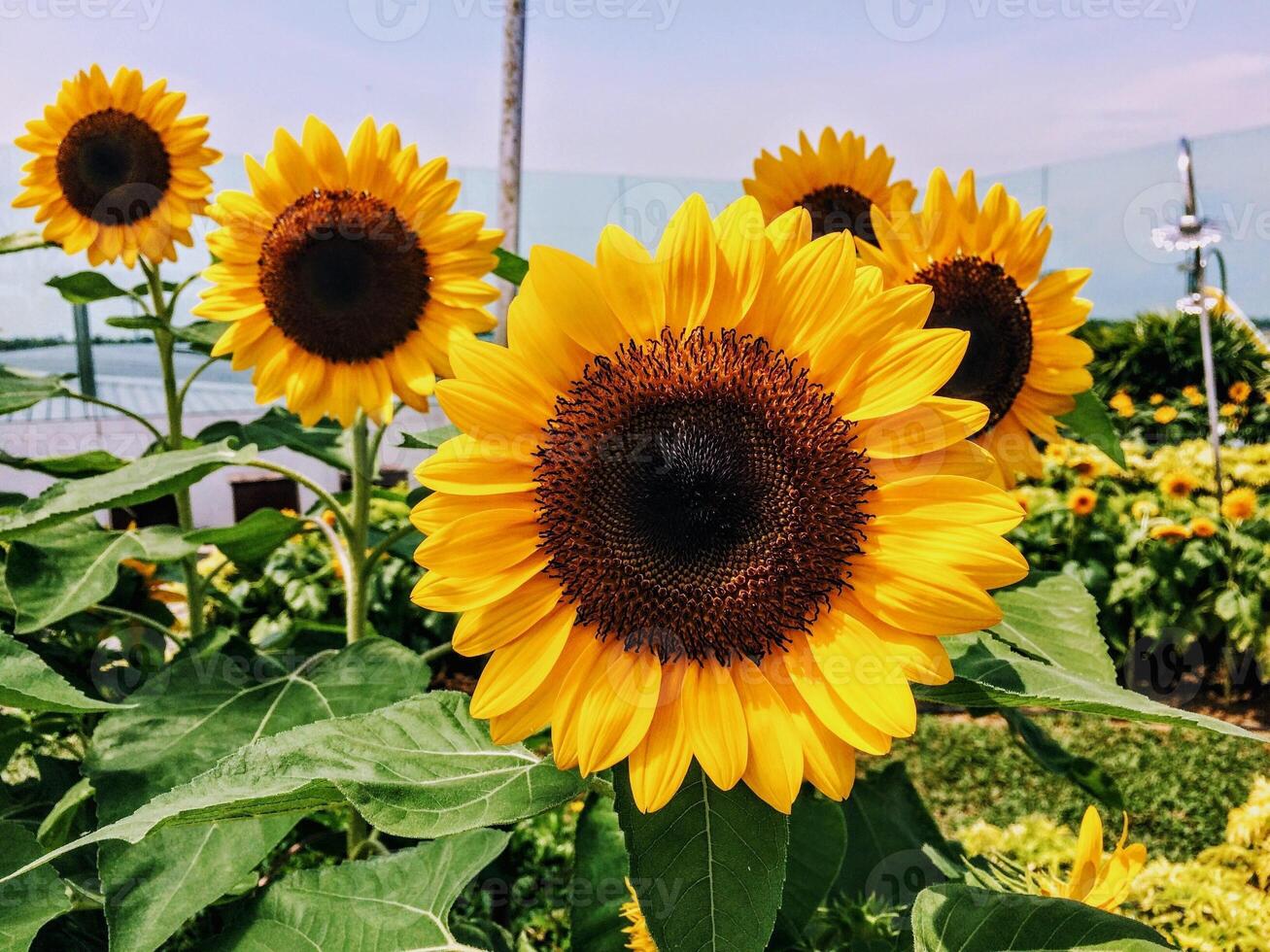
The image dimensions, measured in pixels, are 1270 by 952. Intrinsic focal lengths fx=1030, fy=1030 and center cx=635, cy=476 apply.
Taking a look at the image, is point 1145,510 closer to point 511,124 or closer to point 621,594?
point 511,124

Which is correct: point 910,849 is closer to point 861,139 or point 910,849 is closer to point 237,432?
point 861,139

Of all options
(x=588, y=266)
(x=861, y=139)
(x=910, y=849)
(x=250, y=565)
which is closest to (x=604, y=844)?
(x=910, y=849)

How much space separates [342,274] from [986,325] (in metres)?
0.91

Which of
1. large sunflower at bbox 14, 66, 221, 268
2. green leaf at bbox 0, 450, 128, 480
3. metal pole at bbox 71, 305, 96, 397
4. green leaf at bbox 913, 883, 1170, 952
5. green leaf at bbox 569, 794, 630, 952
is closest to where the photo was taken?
green leaf at bbox 913, 883, 1170, 952

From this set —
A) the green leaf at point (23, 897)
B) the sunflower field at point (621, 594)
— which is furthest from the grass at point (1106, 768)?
→ the green leaf at point (23, 897)

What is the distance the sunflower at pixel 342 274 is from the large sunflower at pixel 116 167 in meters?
0.68

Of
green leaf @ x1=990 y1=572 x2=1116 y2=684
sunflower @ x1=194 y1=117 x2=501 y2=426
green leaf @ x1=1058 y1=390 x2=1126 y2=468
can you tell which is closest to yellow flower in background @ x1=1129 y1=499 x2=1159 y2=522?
green leaf @ x1=1058 y1=390 x2=1126 y2=468

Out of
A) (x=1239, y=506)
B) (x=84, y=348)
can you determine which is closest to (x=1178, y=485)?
(x=1239, y=506)

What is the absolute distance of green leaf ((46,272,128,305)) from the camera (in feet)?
6.02

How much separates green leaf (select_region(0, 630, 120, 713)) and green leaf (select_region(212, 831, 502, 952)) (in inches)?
10.2

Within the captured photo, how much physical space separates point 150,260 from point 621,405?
5.27ft

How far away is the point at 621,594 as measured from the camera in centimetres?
83

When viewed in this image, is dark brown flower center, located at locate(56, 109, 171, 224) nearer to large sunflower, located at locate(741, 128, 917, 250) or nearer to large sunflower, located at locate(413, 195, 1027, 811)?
large sunflower, located at locate(741, 128, 917, 250)

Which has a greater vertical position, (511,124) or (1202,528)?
(511,124)
